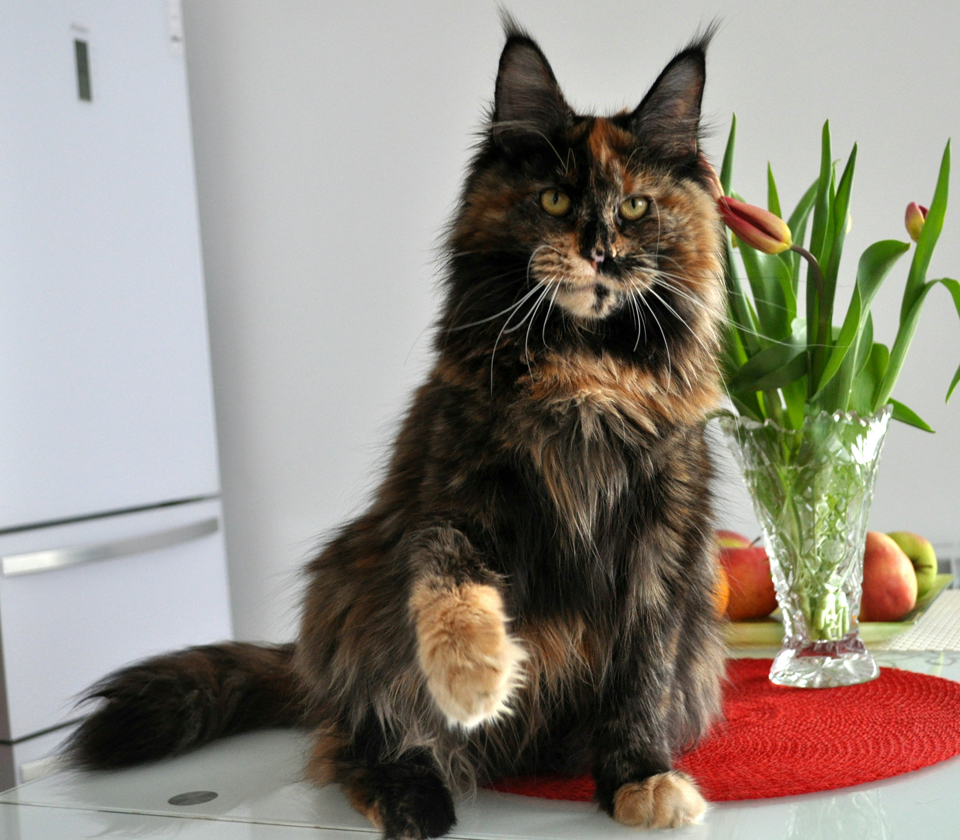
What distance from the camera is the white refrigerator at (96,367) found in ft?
7.82

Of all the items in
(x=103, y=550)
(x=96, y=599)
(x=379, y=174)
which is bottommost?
(x=96, y=599)

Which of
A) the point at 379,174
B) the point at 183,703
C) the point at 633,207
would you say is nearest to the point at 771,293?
the point at 633,207

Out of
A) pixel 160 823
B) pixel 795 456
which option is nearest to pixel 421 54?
pixel 795 456

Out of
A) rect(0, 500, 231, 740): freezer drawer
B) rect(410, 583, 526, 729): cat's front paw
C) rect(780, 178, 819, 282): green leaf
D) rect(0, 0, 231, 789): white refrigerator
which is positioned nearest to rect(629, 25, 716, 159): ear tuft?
rect(780, 178, 819, 282): green leaf

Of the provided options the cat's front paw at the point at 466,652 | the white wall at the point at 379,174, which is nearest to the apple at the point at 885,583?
the cat's front paw at the point at 466,652

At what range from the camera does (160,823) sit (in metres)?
0.87

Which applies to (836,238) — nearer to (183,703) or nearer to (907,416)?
(907,416)

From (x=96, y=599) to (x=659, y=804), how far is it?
7.00ft

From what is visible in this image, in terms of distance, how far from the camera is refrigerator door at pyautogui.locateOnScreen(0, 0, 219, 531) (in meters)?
2.41

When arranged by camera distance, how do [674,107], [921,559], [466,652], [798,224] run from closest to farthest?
[466,652], [674,107], [798,224], [921,559]

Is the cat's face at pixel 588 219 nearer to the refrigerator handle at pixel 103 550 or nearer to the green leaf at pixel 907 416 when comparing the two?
the green leaf at pixel 907 416

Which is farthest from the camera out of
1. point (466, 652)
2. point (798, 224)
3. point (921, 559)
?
point (921, 559)

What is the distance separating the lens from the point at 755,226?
114 centimetres

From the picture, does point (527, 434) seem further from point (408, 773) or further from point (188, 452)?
point (188, 452)
